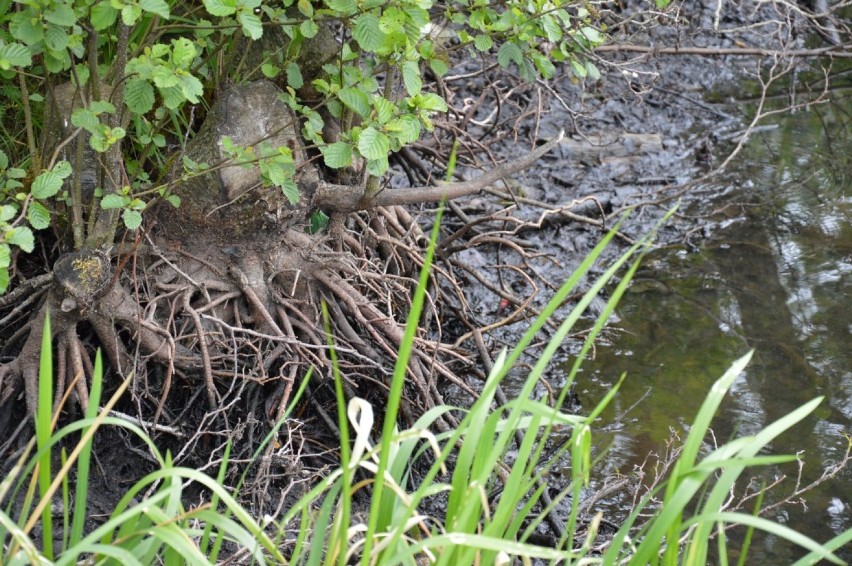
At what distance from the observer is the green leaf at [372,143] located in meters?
2.47

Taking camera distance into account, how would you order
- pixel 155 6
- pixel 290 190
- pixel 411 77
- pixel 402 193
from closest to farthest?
1. pixel 155 6
2. pixel 411 77
3. pixel 290 190
4. pixel 402 193

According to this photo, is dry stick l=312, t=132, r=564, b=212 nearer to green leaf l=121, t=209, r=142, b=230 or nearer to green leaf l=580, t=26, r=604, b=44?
green leaf l=580, t=26, r=604, b=44

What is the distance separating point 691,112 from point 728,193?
105cm

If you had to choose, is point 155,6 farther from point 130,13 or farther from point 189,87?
point 189,87

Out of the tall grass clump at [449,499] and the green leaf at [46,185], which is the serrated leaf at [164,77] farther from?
the tall grass clump at [449,499]

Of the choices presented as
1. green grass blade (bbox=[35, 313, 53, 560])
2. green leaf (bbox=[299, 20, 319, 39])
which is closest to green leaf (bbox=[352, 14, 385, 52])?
green leaf (bbox=[299, 20, 319, 39])

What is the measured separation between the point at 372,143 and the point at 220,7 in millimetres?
547

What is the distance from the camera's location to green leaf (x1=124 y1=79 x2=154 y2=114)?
7.61 ft

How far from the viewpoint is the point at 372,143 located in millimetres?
2484

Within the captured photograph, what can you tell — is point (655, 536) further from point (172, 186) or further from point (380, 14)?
point (172, 186)

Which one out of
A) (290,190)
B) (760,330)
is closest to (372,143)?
(290,190)

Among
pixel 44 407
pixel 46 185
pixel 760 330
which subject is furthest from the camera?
pixel 760 330

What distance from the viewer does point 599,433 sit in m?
3.55

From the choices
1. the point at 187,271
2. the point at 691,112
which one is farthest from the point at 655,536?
the point at 691,112
